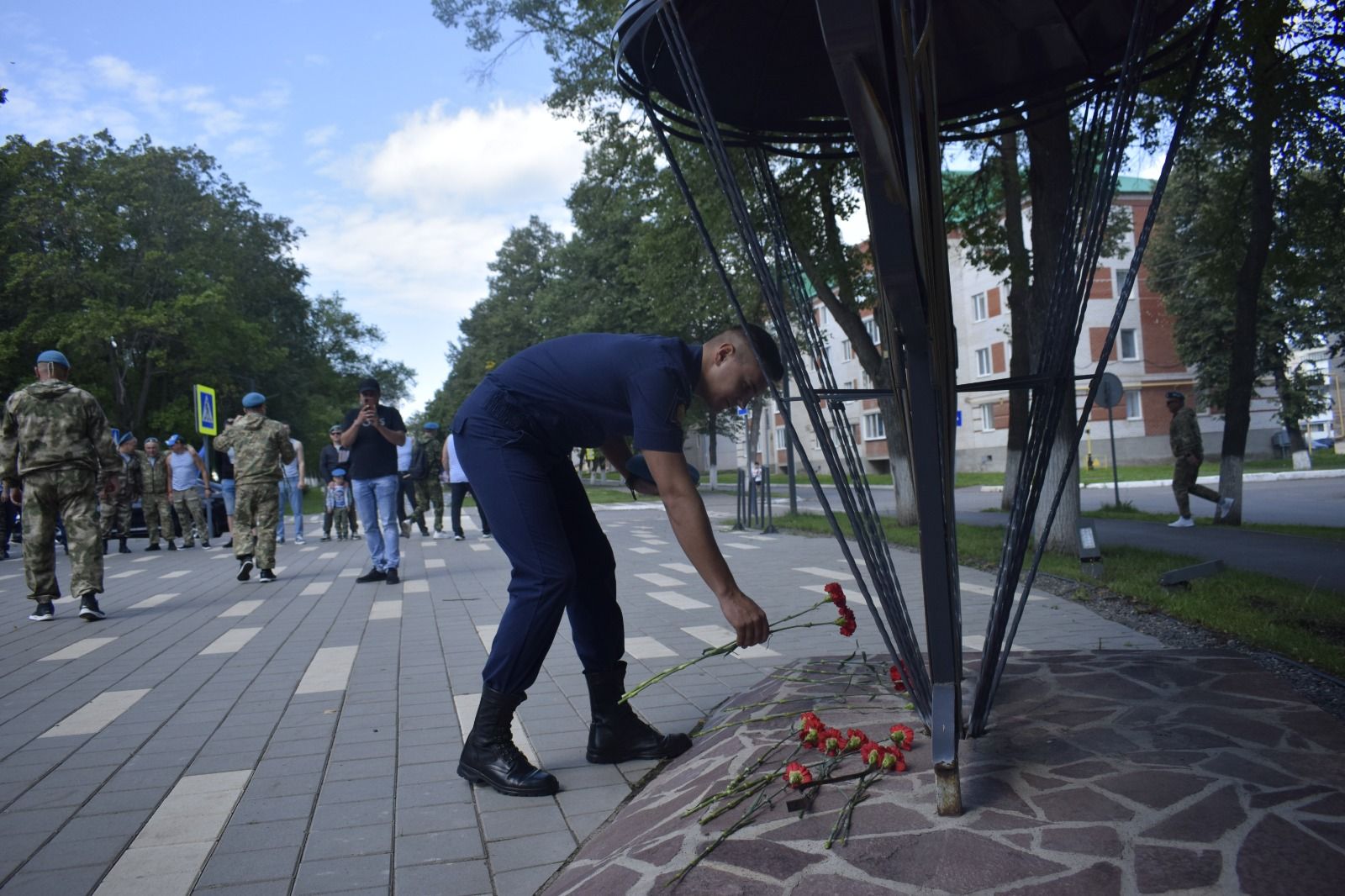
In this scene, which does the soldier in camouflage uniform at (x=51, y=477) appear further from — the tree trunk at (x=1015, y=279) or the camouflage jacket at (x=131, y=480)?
the camouflage jacket at (x=131, y=480)

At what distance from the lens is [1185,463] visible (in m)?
15.9

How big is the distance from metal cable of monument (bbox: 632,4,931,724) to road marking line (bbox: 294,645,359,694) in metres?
3.34

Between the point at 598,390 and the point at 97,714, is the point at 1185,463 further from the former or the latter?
the point at 97,714

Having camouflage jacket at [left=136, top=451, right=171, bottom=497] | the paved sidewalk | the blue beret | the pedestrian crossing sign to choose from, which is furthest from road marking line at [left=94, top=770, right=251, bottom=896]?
the pedestrian crossing sign

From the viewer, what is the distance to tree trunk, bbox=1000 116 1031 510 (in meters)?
13.8

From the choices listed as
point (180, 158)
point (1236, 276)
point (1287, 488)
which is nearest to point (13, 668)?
point (1236, 276)

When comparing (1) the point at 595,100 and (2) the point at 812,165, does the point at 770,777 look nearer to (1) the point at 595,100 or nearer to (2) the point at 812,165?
(2) the point at 812,165

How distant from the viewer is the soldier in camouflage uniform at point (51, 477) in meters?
9.09

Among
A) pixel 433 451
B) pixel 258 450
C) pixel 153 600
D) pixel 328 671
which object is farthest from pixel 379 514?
pixel 433 451

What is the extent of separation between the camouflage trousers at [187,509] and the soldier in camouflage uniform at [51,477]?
33.8ft

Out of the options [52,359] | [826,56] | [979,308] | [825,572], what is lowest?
[825,572]

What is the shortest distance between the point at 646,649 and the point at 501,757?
9.63ft

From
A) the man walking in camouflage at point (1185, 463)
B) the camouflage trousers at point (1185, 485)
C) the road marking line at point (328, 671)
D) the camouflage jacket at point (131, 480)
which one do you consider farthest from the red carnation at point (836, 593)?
the camouflage jacket at point (131, 480)

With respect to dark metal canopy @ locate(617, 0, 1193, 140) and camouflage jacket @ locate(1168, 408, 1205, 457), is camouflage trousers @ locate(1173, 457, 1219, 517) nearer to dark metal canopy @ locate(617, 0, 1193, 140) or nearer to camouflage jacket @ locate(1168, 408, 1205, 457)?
camouflage jacket @ locate(1168, 408, 1205, 457)
